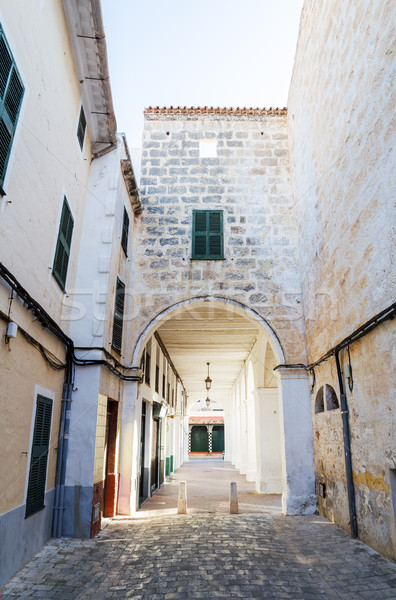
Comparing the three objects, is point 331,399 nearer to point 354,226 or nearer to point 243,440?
point 354,226

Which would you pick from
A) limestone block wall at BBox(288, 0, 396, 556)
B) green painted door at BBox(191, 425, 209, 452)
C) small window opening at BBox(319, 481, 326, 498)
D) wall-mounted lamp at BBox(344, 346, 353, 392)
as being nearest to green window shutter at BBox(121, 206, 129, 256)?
limestone block wall at BBox(288, 0, 396, 556)

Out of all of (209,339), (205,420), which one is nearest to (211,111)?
(209,339)

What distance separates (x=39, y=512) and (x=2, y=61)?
6.01m

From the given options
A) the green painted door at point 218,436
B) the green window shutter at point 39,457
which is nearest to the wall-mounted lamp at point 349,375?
the green window shutter at point 39,457

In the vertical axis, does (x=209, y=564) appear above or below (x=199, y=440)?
below

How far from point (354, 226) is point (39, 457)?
6143 mm

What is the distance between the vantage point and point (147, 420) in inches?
515

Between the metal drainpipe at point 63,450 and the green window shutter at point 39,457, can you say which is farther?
the metal drainpipe at point 63,450

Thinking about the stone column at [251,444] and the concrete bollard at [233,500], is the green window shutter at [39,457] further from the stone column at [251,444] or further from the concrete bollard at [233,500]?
the stone column at [251,444]

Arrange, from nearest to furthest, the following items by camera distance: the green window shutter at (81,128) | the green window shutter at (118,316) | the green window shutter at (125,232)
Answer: the green window shutter at (81,128) → the green window shutter at (118,316) → the green window shutter at (125,232)

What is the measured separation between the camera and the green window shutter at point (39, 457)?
6012 millimetres

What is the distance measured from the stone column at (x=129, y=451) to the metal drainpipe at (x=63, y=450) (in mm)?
2385

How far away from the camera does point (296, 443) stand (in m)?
9.52

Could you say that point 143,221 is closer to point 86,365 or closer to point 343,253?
point 86,365
